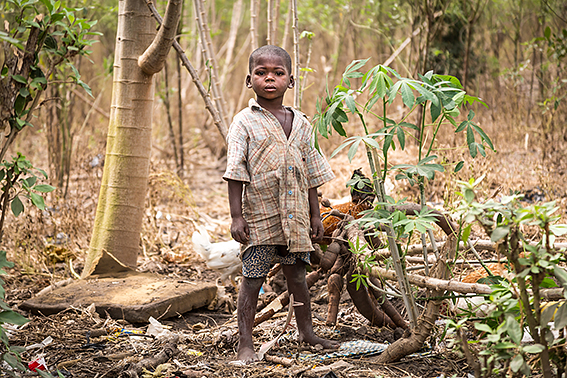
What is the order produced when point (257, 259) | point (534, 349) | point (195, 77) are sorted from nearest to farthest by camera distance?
point (534, 349), point (257, 259), point (195, 77)

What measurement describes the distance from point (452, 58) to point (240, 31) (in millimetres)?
7625

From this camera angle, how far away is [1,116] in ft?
8.11

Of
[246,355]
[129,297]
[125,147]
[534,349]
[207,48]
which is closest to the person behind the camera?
[534,349]

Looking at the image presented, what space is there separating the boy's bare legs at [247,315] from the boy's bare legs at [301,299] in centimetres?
15

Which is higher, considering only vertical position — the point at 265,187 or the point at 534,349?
the point at 265,187

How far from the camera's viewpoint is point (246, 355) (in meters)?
2.27

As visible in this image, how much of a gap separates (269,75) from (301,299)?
1.05 metres

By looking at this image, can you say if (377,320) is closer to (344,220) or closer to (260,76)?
(344,220)

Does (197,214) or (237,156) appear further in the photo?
(197,214)

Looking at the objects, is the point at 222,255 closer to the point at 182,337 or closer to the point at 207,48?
the point at 182,337

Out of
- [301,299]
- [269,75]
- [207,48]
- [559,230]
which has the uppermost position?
[207,48]

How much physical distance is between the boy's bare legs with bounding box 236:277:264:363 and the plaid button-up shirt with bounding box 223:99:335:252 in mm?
196

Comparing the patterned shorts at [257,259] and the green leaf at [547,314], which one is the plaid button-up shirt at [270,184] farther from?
the green leaf at [547,314]

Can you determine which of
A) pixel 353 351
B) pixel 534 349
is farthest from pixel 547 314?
pixel 353 351
